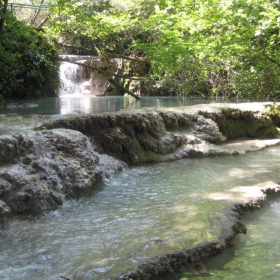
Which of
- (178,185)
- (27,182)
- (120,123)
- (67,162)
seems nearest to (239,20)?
(120,123)

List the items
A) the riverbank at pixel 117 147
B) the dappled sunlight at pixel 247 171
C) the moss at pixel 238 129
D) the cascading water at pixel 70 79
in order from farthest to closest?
the cascading water at pixel 70 79
the moss at pixel 238 129
the dappled sunlight at pixel 247 171
the riverbank at pixel 117 147

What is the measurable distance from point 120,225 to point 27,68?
12233 millimetres

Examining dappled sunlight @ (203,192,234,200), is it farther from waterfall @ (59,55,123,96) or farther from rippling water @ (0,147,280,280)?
waterfall @ (59,55,123,96)

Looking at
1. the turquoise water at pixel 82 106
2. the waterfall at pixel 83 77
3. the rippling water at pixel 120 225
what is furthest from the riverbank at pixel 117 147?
the waterfall at pixel 83 77

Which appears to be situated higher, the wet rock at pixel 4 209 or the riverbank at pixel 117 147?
the riverbank at pixel 117 147

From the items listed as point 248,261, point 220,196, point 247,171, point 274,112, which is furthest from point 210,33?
point 248,261

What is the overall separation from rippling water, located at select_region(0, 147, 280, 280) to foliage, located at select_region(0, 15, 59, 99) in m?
7.40

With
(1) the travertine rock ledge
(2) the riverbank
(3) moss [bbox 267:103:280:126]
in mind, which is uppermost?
(3) moss [bbox 267:103:280:126]

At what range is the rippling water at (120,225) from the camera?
3.04m

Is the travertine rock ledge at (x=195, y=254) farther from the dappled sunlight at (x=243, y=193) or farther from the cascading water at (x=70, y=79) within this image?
the cascading water at (x=70, y=79)

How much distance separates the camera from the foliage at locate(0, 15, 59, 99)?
11617mm

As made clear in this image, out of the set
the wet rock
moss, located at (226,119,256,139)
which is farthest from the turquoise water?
the wet rock

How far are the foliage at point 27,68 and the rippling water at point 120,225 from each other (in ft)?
24.3

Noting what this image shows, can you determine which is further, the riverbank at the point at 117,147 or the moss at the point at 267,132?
the moss at the point at 267,132
